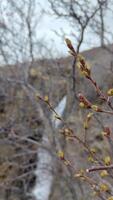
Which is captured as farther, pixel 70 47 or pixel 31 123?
pixel 31 123

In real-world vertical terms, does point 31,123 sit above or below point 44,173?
above

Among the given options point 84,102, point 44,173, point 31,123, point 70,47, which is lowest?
point 84,102

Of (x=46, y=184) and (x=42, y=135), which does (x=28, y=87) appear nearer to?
(x=42, y=135)

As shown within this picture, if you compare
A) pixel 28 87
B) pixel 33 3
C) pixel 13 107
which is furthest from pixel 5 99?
pixel 33 3

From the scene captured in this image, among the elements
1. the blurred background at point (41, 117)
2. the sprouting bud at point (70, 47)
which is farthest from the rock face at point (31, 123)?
the sprouting bud at point (70, 47)

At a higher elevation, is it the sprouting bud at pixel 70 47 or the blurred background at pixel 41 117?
the blurred background at pixel 41 117

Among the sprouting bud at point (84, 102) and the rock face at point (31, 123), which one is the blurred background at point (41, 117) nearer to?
the rock face at point (31, 123)

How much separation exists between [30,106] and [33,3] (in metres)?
3.39

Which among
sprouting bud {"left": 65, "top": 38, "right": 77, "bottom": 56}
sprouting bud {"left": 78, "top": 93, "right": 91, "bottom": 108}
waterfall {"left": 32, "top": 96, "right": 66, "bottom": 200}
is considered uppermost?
waterfall {"left": 32, "top": 96, "right": 66, "bottom": 200}

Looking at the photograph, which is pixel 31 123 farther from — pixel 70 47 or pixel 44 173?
pixel 70 47

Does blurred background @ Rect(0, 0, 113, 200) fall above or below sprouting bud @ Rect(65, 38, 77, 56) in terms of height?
above

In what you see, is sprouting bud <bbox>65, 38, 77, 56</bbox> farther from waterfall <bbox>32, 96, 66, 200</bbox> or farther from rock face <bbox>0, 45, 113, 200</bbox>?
waterfall <bbox>32, 96, 66, 200</bbox>

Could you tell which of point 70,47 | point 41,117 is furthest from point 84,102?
point 41,117

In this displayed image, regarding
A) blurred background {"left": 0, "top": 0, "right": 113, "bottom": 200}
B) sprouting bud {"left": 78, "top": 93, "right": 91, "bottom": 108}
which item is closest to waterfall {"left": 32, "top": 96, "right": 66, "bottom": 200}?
blurred background {"left": 0, "top": 0, "right": 113, "bottom": 200}
